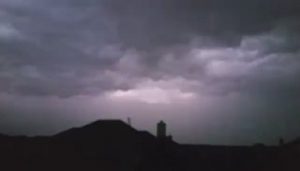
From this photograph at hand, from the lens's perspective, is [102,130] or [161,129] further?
[161,129]

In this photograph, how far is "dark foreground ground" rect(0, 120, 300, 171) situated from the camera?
36.9 meters

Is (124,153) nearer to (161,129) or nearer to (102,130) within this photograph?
(102,130)

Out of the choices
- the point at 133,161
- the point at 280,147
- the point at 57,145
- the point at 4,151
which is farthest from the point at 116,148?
the point at 280,147

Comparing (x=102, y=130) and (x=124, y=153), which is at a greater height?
(x=102, y=130)

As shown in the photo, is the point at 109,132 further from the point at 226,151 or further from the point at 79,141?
the point at 226,151

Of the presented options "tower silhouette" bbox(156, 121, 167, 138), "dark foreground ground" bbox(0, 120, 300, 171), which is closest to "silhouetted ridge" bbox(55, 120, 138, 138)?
"dark foreground ground" bbox(0, 120, 300, 171)

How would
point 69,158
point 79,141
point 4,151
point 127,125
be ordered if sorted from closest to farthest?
point 4,151 → point 69,158 → point 79,141 → point 127,125

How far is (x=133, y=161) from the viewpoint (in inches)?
1598

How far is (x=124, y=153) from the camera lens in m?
41.0

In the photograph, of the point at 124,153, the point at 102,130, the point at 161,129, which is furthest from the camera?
the point at 161,129

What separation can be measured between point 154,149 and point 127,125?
2.97 m

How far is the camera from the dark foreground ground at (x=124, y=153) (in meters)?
36.9

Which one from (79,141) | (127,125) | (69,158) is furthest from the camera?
(127,125)

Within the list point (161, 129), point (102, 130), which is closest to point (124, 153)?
point (102, 130)
